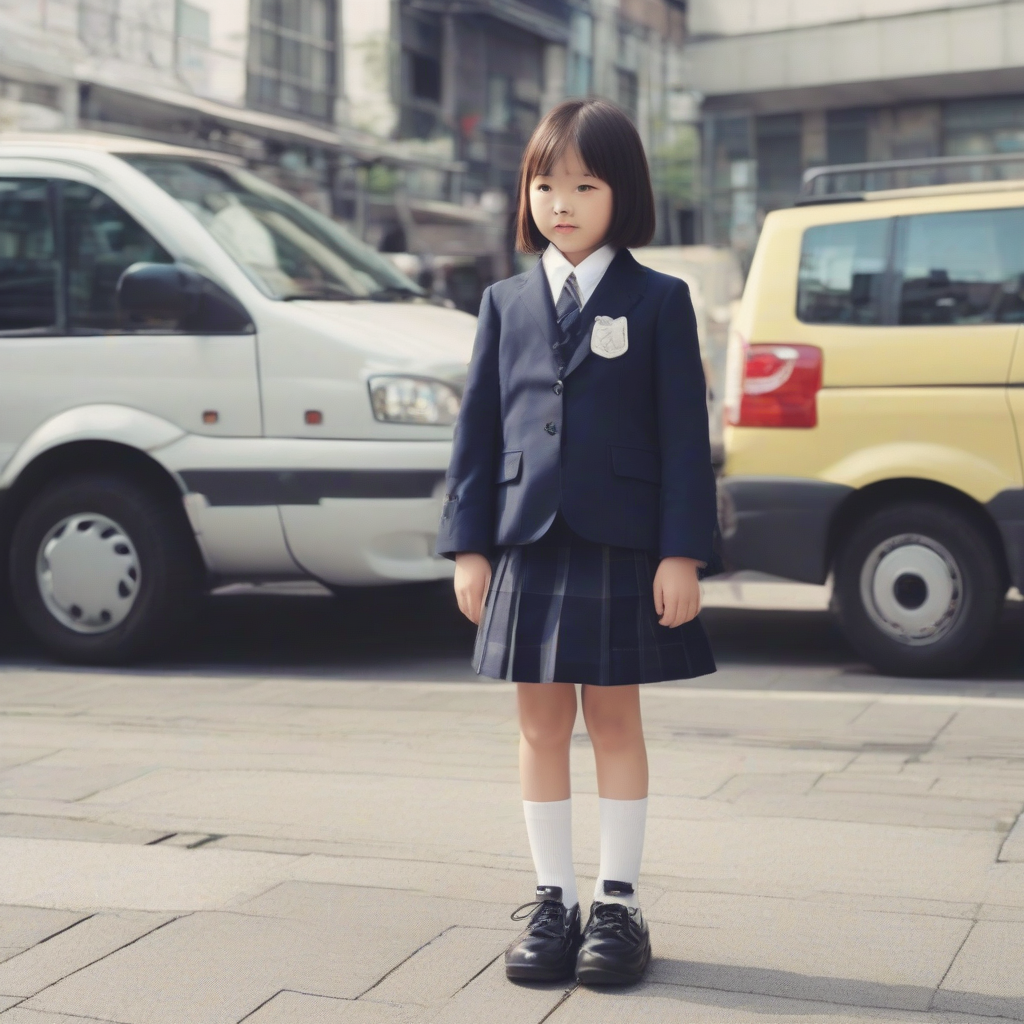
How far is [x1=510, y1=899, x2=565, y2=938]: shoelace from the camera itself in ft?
10.3

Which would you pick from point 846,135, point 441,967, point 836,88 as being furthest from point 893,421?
point 846,135

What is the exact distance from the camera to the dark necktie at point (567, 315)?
319 cm

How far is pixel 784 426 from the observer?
20.8ft

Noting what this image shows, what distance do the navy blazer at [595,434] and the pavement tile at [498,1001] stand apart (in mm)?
774

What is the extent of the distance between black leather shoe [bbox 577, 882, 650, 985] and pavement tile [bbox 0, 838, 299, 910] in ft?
2.83

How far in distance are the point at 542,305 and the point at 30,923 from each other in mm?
1570

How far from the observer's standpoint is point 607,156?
10.3 ft

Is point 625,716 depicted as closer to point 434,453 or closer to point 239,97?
point 434,453

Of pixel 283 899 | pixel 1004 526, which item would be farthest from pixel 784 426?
pixel 283 899

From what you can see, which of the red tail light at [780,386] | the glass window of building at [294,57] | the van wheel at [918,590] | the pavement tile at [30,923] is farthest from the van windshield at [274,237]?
the glass window of building at [294,57]

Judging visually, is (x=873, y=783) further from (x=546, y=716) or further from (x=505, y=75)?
(x=505, y=75)

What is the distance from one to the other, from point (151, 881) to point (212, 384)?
303 cm

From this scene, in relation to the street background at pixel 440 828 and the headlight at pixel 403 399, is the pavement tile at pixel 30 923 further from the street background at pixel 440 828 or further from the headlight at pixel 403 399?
the headlight at pixel 403 399

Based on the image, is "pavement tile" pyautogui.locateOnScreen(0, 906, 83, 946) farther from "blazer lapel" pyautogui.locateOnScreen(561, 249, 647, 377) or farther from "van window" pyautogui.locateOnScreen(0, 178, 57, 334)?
"van window" pyautogui.locateOnScreen(0, 178, 57, 334)
